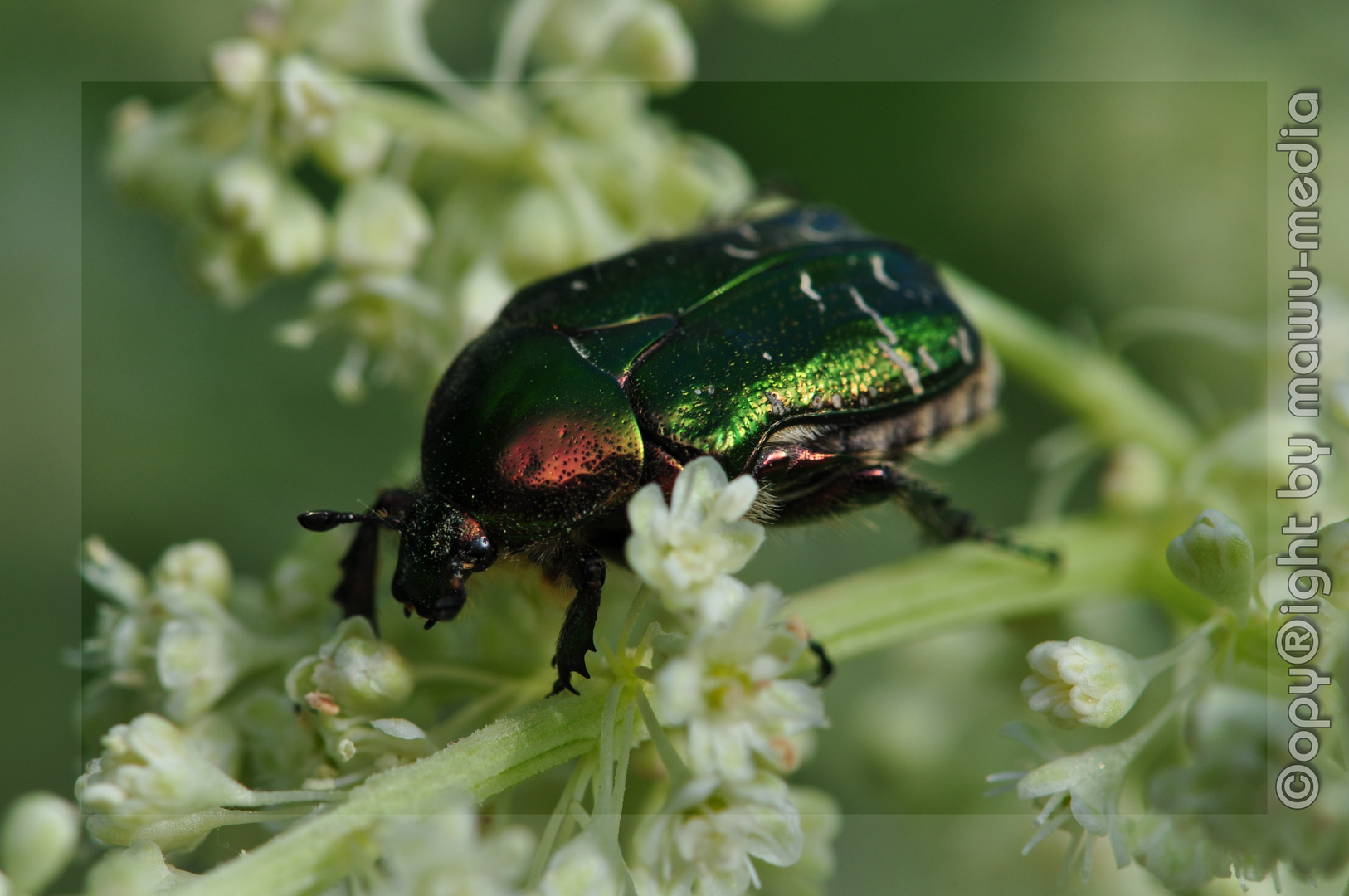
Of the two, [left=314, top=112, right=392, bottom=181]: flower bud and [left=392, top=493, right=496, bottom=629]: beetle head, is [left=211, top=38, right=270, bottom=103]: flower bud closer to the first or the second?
[left=314, top=112, right=392, bottom=181]: flower bud

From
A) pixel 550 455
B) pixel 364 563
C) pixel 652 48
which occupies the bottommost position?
pixel 364 563

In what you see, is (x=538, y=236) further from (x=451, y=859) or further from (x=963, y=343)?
(x=451, y=859)

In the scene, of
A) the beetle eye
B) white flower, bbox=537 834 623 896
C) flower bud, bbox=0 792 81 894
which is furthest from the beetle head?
flower bud, bbox=0 792 81 894

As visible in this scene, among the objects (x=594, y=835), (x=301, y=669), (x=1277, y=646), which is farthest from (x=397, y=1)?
(x=1277, y=646)

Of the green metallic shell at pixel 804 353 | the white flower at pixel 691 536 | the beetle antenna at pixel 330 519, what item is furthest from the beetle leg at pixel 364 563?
the white flower at pixel 691 536

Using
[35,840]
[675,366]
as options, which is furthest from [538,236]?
[35,840]

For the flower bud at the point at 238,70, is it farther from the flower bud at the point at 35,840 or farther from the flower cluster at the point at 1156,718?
the flower cluster at the point at 1156,718

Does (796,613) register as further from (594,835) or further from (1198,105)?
(1198,105)
